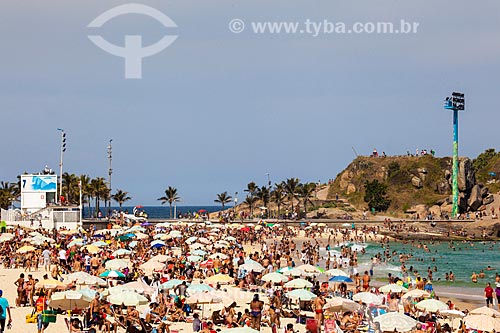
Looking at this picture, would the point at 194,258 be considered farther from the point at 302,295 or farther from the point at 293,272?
the point at 302,295

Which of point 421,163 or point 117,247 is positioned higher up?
point 421,163

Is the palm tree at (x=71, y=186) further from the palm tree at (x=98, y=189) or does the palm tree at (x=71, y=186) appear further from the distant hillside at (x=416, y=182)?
the distant hillside at (x=416, y=182)

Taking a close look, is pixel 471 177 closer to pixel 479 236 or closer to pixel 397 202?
pixel 397 202

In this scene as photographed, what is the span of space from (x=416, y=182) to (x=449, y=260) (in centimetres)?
6380

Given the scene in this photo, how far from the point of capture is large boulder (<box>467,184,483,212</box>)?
99812mm

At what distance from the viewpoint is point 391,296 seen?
25.5 m

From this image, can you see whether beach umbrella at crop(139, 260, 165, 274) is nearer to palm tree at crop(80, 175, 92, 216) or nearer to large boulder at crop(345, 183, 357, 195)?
palm tree at crop(80, 175, 92, 216)

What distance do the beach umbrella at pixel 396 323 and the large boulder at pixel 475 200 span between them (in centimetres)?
8569

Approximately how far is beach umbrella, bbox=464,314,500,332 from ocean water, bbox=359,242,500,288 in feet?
65.5

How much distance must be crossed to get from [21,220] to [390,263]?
30.2 meters

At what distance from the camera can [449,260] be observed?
53.7 metres

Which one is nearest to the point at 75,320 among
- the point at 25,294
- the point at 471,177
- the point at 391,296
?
the point at 25,294

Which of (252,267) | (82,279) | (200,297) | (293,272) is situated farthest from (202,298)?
(252,267)

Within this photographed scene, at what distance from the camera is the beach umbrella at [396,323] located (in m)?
18.5
